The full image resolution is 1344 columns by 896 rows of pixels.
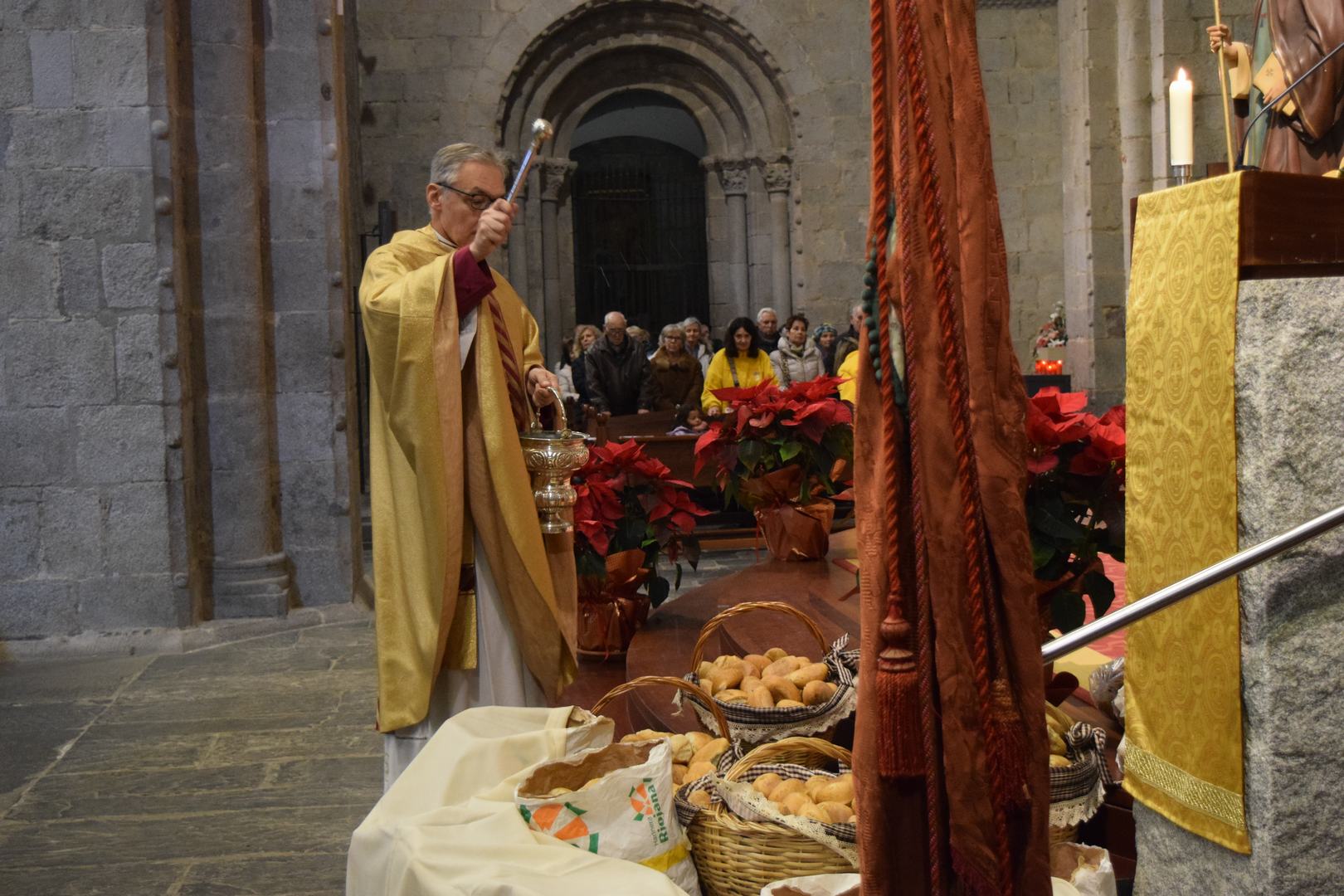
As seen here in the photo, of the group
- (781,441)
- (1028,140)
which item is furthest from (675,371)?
(1028,140)

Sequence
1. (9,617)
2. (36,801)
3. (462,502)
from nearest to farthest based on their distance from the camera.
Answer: (462,502) < (36,801) < (9,617)

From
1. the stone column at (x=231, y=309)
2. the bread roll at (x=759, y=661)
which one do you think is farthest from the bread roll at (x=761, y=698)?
the stone column at (x=231, y=309)

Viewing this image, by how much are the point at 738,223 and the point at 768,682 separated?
37.4 ft

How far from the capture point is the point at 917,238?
1562mm

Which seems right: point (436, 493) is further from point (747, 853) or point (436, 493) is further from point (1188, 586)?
point (1188, 586)

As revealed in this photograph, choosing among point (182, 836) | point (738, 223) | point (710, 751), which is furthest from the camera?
point (738, 223)

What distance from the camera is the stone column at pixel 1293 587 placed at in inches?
77.9

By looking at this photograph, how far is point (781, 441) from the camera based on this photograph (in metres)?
5.26

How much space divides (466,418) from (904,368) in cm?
199

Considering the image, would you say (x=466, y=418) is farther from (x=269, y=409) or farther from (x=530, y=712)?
(x=269, y=409)

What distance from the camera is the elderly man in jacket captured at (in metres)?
9.76

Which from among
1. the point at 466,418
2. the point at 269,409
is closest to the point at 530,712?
the point at 466,418

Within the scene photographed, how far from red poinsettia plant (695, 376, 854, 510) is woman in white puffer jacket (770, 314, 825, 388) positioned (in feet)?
14.3

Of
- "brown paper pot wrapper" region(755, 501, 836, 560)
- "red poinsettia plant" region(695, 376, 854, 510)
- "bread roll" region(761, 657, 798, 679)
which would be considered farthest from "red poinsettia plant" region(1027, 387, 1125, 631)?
"brown paper pot wrapper" region(755, 501, 836, 560)
